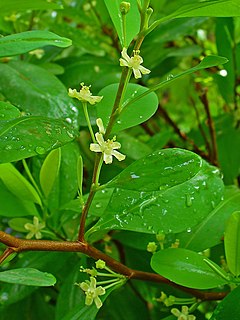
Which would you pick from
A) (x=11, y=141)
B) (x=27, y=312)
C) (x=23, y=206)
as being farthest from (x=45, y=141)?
(x=27, y=312)

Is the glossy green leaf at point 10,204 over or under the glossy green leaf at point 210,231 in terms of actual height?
over

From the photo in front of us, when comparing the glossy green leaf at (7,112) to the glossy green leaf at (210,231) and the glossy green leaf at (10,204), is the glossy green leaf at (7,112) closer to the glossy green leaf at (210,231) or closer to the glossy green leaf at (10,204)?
the glossy green leaf at (10,204)

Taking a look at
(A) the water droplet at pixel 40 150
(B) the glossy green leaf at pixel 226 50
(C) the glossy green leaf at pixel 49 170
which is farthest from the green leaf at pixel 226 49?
(A) the water droplet at pixel 40 150

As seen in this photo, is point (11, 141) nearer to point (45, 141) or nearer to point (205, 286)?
point (45, 141)

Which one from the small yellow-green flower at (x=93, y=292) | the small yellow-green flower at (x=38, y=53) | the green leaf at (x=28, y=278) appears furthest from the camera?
the small yellow-green flower at (x=38, y=53)

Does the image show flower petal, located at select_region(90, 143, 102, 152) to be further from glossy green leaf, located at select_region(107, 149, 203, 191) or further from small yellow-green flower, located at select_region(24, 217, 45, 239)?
small yellow-green flower, located at select_region(24, 217, 45, 239)

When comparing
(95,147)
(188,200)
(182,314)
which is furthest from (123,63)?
(182,314)
